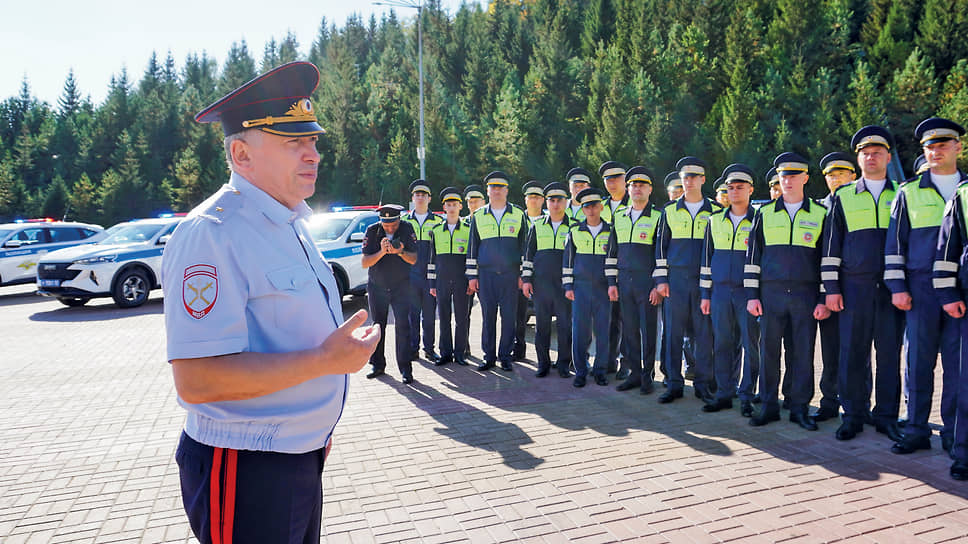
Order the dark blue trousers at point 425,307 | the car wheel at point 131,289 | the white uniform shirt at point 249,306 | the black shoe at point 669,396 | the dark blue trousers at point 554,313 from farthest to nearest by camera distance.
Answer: the car wheel at point 131,289, the dark blue trousers at point 425,307, the dark blue trousers at point 554,313, the black shoe at point 669,396, the white uniform shirt at point 249,306

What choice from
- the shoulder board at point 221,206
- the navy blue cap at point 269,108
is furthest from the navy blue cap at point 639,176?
the shoulder board at point 221,206

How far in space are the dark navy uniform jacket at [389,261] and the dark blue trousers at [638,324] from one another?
2.40 meters

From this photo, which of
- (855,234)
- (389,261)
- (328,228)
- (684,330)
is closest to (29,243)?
(328,228)

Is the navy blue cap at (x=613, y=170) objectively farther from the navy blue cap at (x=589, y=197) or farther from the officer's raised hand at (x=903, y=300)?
the officer's raised hand at (x=903, y=300)

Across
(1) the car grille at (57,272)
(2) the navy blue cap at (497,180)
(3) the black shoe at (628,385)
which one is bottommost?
(3) the black shoe at (628,385)

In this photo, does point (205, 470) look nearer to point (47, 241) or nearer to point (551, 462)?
point (551, 462)

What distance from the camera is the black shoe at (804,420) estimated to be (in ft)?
17.6

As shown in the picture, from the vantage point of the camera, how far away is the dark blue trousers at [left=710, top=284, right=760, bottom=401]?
5922mm

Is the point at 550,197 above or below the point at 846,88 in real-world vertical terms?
below

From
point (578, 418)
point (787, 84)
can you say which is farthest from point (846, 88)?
point (578, 418)

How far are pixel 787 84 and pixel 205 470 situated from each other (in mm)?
35637

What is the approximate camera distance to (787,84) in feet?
105

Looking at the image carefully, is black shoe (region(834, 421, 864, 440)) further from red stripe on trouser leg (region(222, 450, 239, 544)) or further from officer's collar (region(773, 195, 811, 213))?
red stripe on trouser leg (region(222, 450, 239, 544))

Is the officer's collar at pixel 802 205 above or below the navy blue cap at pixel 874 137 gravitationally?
below
